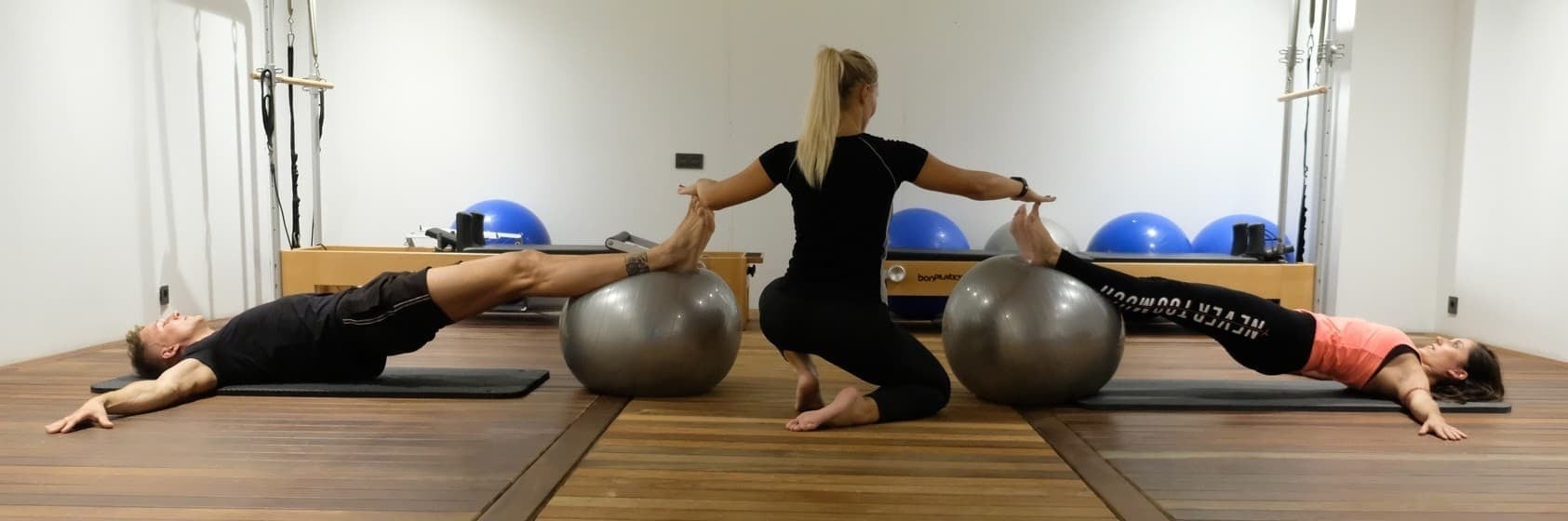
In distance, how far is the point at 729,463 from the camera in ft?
7.40

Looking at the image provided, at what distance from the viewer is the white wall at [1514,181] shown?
4.41m

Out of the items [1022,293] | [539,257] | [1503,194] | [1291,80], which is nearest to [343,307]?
[539,257]

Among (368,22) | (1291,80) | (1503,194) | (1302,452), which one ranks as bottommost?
(1302,452)

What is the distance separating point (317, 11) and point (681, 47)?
2.17 metres

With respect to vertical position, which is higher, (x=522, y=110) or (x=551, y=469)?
(x=522, y=110)

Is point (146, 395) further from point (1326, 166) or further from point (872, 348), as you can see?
point (1326, 166)

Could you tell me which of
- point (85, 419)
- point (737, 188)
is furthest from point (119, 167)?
point (737, 188)

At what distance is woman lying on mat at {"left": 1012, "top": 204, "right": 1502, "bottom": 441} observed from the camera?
2949 mm

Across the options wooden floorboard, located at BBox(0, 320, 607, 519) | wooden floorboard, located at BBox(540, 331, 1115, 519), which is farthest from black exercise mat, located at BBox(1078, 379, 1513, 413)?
wooden floorboard, located at BBox(0, 320, 607, 519)

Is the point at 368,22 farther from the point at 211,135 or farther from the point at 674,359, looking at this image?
the point at 674,359

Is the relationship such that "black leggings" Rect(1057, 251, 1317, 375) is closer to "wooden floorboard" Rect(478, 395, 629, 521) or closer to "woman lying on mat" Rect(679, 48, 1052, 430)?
"woman lying on mat" Rect(679, 48, 1052, 430)

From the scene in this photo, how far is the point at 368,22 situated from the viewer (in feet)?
20.5

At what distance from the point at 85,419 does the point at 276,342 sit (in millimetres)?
541

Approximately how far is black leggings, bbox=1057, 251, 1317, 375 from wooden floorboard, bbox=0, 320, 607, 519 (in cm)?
149
